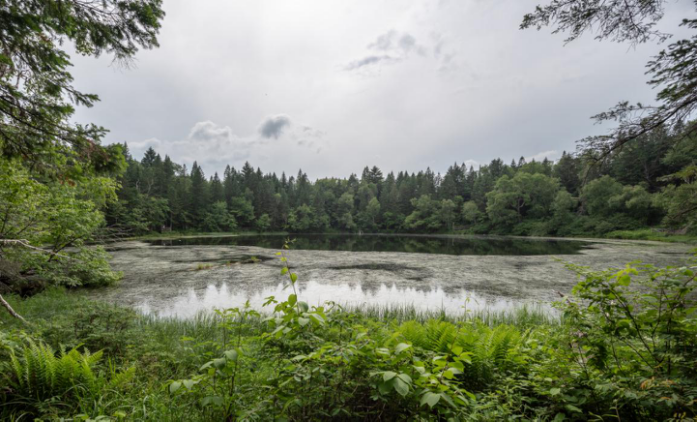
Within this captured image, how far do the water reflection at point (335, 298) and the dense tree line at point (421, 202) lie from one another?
21.6 m

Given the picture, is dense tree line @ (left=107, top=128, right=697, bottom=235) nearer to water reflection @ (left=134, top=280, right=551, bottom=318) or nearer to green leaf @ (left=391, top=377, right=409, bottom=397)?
water reflection @ (left=134, top=280, right=551, bottom=318)

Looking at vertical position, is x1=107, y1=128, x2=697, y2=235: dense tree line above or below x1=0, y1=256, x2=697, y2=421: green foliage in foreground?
above

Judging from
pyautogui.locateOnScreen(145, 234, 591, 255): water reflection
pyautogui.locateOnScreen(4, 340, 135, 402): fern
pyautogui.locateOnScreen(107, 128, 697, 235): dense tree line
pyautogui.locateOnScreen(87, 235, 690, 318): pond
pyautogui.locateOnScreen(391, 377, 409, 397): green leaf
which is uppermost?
pyautogui.locateOnScreen(107, 128, 697, 235): dense tree line

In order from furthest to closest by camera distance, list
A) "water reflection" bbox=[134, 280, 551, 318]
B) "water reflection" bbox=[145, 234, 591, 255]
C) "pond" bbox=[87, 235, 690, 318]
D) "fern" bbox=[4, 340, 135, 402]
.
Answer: "water reflection" bbox=[145, 234, 591, 255] < "pond" bbox=[87, 235, 690, 318] < "water reflection" bbox=[134, 280, 551, 318] < "fern" bbox=[4, 340, 135, 402]

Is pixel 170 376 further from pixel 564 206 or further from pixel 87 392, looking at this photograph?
pixel 564 206

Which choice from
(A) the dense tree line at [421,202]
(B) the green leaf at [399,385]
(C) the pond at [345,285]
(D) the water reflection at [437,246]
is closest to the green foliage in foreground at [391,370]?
(B) the green leaf at [399,385]

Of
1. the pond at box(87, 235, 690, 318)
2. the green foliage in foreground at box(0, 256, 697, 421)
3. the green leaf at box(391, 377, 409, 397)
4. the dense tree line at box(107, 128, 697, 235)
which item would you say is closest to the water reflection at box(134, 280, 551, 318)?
the pond at box(87, 235, 690, 318)

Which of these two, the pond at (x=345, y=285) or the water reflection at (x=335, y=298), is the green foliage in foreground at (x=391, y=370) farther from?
the water reflection at (x=335, y=298)

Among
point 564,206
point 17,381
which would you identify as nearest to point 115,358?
point 17,381

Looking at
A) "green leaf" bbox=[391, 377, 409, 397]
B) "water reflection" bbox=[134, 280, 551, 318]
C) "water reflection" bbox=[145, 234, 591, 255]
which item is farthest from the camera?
"water reflection" bbox=[145, 234, 591, 255]

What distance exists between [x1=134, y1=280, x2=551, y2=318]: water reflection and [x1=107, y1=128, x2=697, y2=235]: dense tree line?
2162 cm

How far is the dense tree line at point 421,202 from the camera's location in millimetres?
39469

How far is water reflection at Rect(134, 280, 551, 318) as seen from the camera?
8008 millimetres

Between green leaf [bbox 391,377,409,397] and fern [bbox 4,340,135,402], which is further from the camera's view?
fern [bbox 4,340,135,402]
